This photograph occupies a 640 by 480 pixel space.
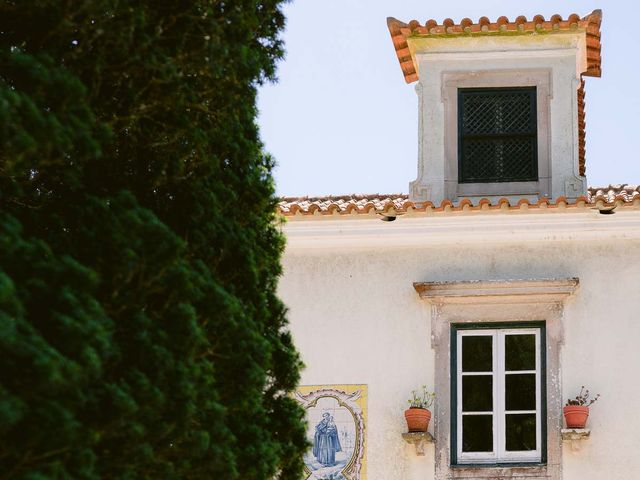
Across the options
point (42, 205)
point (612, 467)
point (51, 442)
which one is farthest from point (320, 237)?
point (51, 442)

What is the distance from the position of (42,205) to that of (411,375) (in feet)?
20.8

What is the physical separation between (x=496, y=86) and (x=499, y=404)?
3.68 m

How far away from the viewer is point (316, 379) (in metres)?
14.2

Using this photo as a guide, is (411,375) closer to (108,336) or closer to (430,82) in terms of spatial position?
(430,82)

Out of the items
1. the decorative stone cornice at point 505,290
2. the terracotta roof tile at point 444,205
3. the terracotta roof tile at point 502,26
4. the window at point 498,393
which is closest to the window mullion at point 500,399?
the window at point 498,393

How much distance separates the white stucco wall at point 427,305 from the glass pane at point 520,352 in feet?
1.01

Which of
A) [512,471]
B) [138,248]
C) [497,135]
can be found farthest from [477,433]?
[138,248]

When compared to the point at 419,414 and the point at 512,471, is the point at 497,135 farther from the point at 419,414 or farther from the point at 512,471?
the point at 512,471

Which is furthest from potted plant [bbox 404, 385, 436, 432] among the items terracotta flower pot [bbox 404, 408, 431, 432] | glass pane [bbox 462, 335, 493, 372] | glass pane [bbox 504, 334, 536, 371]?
glass pane [bbox 504, 334, 536, 371]

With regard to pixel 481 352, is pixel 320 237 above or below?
above

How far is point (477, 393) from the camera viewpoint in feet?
45.7

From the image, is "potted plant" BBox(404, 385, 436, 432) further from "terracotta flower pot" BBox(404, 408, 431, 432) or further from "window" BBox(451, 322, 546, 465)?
"window" BBox(451, 322, 546, 465)

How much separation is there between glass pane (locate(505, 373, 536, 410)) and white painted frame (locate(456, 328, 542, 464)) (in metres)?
0.03

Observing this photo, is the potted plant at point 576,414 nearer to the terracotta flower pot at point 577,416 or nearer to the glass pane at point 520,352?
the terracotta flower pot at point 577,416
